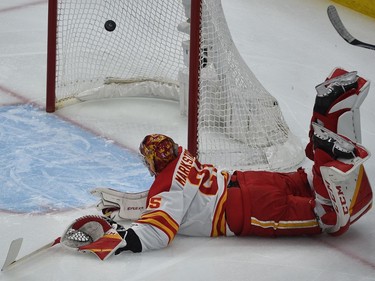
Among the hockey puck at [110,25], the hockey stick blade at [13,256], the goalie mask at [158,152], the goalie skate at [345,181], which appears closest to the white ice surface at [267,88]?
the hockey stick blade at [13,256]

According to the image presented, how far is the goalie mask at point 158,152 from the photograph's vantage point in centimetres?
366

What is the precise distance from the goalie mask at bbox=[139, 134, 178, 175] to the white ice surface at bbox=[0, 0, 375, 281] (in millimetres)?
272

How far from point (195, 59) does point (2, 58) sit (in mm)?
1671

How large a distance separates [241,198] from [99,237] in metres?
0.51

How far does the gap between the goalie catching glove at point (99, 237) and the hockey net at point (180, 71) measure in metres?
0.85

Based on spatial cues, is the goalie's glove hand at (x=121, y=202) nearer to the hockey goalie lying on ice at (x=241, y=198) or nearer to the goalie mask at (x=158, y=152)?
the hockey goalie lying on ice at (x=241, y=198)

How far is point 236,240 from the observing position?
3.73m

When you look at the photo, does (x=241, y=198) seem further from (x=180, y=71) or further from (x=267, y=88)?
(x=267, y=88)

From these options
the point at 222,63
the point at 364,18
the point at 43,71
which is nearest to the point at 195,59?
the point at 222,63

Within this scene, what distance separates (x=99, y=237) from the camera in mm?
3584

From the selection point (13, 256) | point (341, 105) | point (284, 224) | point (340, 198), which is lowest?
point (13, 256)

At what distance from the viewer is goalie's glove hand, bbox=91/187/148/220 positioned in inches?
149

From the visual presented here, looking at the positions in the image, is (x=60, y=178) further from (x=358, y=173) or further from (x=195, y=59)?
(x=358, y=173)

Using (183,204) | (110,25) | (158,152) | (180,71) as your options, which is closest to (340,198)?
(183,204)
